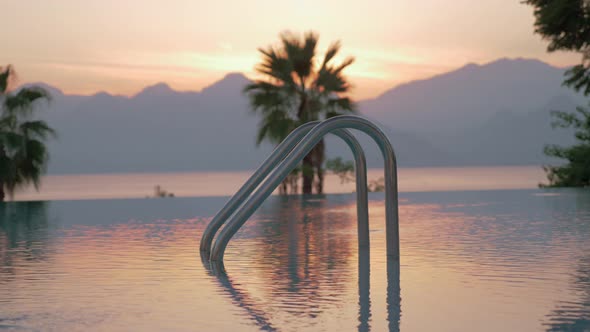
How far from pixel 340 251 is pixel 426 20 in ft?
66.4

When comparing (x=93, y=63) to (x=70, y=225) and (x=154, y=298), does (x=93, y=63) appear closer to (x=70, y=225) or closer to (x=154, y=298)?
(x=70, y=225)

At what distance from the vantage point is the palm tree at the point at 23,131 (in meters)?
20.3

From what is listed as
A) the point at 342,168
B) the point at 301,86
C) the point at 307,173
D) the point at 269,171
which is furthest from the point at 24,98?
the point at 269,171

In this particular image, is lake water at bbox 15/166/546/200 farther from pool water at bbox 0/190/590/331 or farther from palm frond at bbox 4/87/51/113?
pool water at bbox 0/190/590/331

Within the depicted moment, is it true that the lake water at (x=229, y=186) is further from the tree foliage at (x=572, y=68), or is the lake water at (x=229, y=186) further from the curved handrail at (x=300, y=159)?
the curved handrail at (x=300, y=159)

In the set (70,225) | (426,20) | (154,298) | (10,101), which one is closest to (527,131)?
(426,20)

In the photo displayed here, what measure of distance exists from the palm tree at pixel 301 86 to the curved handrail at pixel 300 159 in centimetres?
1570

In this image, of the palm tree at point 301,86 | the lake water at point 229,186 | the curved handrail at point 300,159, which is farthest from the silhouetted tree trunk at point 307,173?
the curved handrail at point 300,159

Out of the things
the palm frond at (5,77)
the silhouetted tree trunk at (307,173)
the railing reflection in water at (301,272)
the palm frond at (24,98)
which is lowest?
the railing reflection in water at (301,272)

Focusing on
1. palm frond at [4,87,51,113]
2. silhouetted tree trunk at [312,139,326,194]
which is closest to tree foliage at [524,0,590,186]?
A: silhouetted tree trunk at [312,139,326,194]

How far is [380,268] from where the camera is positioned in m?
6.70

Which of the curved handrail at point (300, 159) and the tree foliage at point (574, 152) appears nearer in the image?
the curved handrail at point (300, 159)

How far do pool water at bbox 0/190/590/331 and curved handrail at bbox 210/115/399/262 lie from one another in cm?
20

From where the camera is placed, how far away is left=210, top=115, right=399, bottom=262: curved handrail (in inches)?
273
